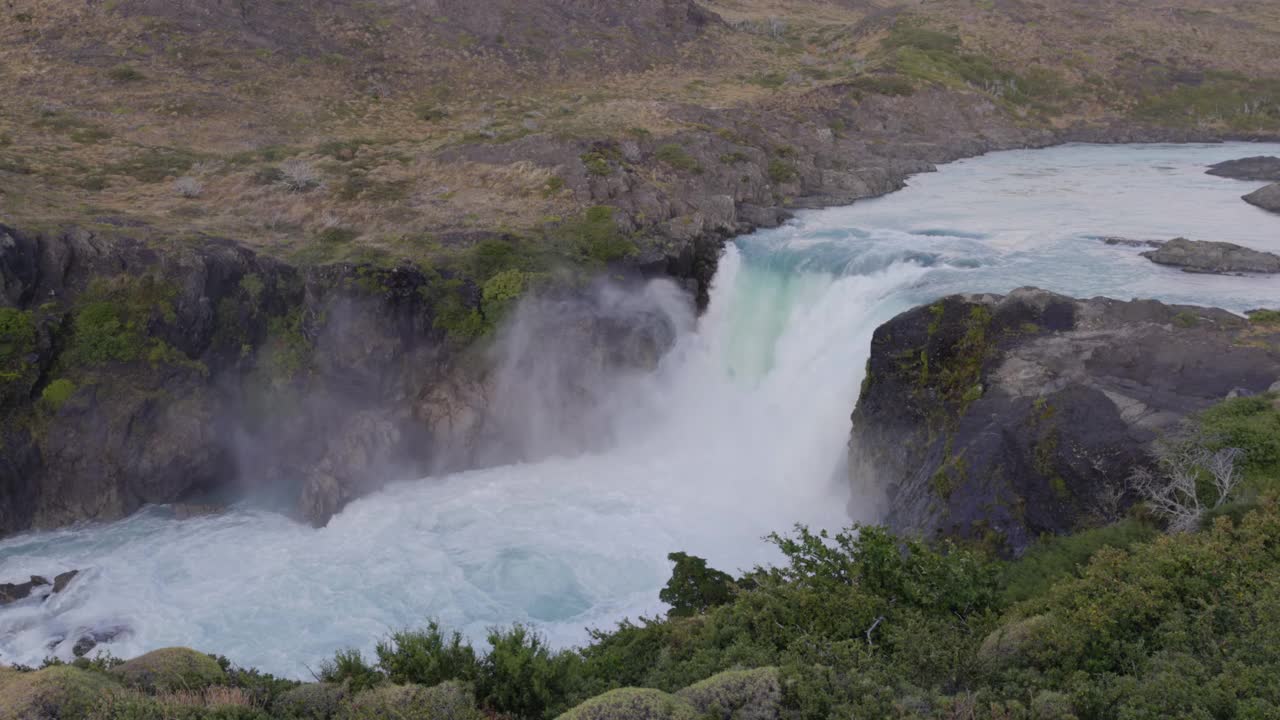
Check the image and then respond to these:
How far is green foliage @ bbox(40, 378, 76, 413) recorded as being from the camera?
28328 mm

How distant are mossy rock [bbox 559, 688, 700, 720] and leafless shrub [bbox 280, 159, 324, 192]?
33666 millimetres

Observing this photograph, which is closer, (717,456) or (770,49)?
(717,456)

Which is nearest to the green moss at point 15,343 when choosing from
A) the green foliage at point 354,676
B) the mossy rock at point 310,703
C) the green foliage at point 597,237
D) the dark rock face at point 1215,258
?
the green foliage at point 597,237

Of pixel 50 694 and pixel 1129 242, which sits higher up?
pixel 1129 242

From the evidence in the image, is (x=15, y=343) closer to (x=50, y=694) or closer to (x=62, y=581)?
(x=62, y=581)

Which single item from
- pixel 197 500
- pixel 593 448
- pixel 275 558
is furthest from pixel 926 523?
pixel 197 500

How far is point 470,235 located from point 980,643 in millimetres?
26977

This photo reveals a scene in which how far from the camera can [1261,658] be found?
11.3 metres

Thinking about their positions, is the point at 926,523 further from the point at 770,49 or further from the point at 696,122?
the point at 770,49

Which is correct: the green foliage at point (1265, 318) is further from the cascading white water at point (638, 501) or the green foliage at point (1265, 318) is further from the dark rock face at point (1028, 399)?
the cascading white water at point (638, 501)

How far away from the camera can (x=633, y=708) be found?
1066cm

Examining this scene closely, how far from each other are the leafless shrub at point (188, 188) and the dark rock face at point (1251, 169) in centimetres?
5494

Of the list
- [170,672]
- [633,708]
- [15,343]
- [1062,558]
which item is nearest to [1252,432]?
[1062,558]

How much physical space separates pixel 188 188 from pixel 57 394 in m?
13.0
